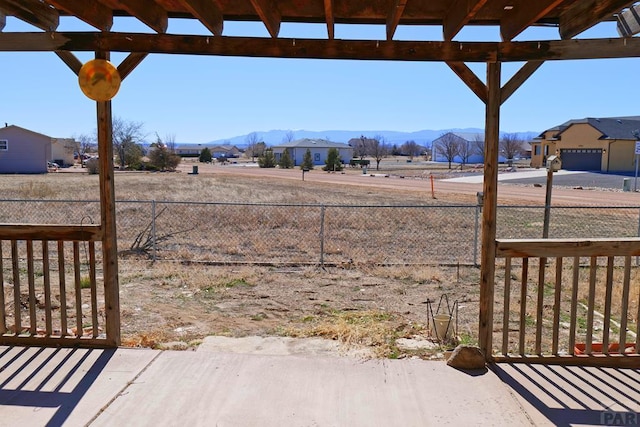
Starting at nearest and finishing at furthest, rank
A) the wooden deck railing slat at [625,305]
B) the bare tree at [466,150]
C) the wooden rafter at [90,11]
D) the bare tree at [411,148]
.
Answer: the wooden rafter at [90,11], the wooden deck railing slat at [625,305], the bare tree at [466,150], the bare tree at [411,148]

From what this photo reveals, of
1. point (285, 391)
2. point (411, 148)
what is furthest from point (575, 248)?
point (411, 148)

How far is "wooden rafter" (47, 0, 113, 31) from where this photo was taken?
4223 millimetres

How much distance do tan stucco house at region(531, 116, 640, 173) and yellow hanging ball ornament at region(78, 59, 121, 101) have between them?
4727 centimetres

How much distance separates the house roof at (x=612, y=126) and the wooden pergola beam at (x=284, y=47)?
49556mm

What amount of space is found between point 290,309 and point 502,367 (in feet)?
10.8

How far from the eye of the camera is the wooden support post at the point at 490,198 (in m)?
4.50

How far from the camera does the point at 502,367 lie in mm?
4465

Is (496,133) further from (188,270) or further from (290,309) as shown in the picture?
(188,270)

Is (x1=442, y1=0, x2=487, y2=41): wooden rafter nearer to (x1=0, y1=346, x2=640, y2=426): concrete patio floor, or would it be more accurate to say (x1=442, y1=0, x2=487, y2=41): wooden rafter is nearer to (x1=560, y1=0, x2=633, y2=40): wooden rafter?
(x1=560, y1=0, x2=633, y2=40): wooden rafter

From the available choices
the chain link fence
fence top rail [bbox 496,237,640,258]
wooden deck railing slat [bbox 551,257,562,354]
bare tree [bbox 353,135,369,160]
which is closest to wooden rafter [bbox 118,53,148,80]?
fence top rail [bbox 496,237,640,258]

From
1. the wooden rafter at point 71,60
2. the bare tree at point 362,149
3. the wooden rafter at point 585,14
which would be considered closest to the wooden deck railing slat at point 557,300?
the wooden rafter at point 585,14

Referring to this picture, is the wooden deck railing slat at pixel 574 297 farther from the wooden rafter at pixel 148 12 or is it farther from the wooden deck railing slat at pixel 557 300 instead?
the wooden rafter at pixel 148 12

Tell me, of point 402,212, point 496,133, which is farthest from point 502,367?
point 402,212

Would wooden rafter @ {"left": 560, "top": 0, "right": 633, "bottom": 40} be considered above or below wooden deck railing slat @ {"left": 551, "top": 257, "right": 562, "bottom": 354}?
above
